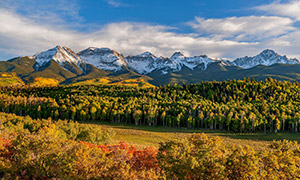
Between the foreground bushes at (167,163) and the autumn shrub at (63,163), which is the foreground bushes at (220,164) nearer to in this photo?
the foreground bushes at (167,163)

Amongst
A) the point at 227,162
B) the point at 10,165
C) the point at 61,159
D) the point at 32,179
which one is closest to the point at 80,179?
the point at 61,159

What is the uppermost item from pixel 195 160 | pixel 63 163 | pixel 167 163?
pixel 195 160

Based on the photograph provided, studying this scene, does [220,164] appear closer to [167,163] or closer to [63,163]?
[167,163]

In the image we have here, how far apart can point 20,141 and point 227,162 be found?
3691cm

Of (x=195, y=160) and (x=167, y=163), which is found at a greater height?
(x=195, y=160)

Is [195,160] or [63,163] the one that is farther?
[63,163]

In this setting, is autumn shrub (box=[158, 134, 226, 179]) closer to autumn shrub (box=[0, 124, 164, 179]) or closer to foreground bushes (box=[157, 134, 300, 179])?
foreground bushes (box=[157, 134, 300, 179])

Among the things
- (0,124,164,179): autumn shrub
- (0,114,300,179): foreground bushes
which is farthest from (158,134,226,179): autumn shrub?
(0,124,164,179): autumn shrub

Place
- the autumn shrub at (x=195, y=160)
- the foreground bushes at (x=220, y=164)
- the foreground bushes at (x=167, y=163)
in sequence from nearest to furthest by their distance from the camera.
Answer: the foreground bushes at (x=220, y=164)
the autumn shrub at (x=195, y=160)
the foreground bushes at (x=167, y=163)

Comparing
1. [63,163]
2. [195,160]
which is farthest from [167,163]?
[63,163]

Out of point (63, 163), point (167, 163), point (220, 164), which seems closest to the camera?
point (220, 164)

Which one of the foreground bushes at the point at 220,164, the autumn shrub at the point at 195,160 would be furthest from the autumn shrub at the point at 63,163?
the foreground bushes at the point at 220,164

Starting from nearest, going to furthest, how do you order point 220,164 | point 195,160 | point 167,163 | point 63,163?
point 195,160 → point 220,164 → point 167,163 → point 63,163

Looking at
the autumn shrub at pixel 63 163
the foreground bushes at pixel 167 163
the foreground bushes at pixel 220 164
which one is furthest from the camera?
the autumn shrub at pixel 63 163
